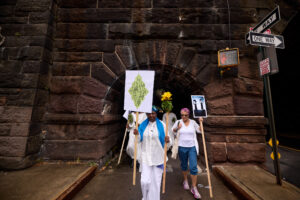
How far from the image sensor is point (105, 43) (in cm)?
370

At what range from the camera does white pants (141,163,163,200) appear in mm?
2162

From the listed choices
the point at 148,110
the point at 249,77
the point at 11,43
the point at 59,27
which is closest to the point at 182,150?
the point at 148,110

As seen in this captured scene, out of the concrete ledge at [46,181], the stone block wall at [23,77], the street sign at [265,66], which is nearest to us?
the concrete ledge at [46,181]

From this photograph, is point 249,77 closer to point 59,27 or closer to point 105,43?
point 105,43

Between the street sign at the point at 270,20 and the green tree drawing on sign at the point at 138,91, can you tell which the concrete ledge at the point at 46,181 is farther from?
the street sign at the point at 270,20

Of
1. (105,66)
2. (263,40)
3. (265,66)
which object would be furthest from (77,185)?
(263,40)

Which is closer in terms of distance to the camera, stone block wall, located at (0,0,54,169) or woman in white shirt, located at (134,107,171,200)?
woman in white shirt, located at (134,107,171,200)

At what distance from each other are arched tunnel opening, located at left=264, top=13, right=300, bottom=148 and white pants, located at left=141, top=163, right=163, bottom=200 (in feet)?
27.9

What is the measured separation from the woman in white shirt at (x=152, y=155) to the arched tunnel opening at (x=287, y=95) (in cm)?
843

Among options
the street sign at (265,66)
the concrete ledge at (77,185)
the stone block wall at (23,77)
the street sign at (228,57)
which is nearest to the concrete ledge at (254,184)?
the street sign at (265,66)

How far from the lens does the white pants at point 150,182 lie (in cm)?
216

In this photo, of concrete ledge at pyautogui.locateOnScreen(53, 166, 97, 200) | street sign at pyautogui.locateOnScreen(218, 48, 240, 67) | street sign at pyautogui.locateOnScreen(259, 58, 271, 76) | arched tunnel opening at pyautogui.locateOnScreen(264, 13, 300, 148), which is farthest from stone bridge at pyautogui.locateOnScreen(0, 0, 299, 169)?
arched tunnel opening at pyautogui.locateOnScreen(264, 13, 300, 148)

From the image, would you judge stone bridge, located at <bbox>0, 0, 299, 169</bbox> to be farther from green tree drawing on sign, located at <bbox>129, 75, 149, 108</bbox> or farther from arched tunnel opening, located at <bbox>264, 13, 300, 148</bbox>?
arched tunnel opening, located at <bbox>264, 13, 300, 148</bbox>

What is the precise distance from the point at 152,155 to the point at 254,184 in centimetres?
201
